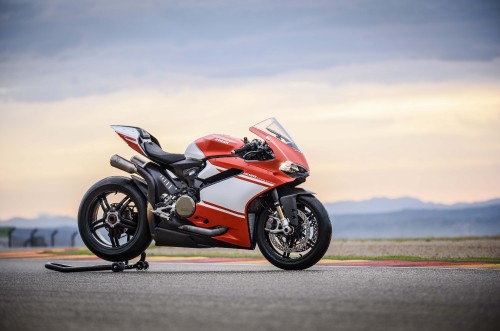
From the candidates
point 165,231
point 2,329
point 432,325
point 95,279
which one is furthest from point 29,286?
point 432,325

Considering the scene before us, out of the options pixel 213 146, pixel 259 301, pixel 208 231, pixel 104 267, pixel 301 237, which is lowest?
pixel 259 301

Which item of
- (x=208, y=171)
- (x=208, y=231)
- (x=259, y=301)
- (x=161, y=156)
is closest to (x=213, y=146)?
(x=208, y=171)

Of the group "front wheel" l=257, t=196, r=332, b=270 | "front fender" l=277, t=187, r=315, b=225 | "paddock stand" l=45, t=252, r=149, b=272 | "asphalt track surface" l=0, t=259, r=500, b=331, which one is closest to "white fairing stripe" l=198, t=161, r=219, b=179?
"front wheel" l=257, t=196, r=332, b=270

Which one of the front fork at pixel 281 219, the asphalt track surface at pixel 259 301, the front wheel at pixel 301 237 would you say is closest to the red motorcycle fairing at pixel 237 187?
the front fork at pixel 281 219

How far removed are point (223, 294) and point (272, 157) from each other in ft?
9.96

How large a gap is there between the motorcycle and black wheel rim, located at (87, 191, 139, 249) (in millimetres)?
13

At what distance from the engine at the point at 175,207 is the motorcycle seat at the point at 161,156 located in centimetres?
46

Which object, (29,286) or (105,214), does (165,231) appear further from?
(29,286)

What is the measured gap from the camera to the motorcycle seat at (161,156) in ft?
33.4

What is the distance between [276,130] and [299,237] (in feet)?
4.61

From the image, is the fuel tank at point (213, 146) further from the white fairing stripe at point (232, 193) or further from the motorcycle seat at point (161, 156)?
the white fairing stripe at point (232, 193)

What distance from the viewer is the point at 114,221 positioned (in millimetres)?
10133

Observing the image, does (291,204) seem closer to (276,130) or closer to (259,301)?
(276,130)

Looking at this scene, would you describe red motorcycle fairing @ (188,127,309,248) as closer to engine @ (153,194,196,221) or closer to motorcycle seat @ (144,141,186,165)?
engine @ (153,194,196,221)
